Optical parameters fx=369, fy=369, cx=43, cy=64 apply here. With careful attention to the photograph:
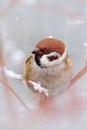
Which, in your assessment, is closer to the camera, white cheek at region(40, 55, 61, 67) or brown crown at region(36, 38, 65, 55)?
brown crown at region(36, 38, 65, 55)

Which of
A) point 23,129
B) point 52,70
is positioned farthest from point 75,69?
point 23,129

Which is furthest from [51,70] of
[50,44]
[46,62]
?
[50,44]

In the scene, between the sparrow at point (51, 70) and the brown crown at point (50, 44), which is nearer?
the brown crown at point (50, 44)

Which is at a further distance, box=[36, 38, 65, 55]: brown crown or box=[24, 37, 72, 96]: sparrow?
box=[24, 37, 72, 96]: sparrow

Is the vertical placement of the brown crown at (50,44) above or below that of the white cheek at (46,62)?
below

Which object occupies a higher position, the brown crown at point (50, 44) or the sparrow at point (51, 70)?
the sparrow at point (51, 70)

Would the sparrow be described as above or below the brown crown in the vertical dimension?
above

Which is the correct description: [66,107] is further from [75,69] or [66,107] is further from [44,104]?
[75,69]

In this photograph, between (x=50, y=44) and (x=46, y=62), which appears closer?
(x=50, y=44)

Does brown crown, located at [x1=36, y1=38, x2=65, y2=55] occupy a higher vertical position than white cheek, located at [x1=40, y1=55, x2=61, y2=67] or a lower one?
lower

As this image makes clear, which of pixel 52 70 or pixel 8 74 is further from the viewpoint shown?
pixel 52 70

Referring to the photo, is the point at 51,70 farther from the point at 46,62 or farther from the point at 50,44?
the point at 50,44
